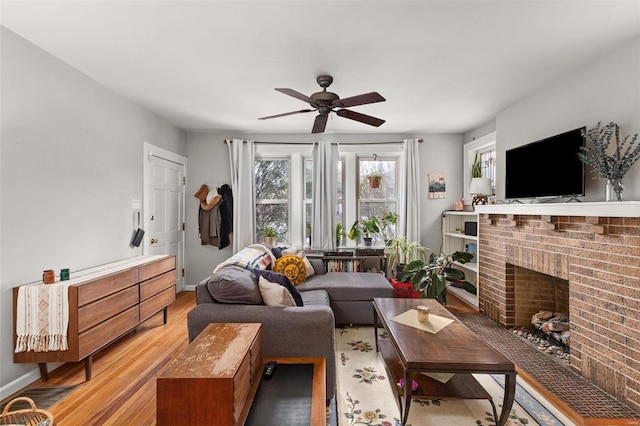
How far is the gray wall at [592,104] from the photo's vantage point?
2.24 metres

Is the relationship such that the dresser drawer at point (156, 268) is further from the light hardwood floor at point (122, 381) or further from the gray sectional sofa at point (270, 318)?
the gray sectional sofa at point (270, 318)

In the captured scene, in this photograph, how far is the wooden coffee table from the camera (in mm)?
1705

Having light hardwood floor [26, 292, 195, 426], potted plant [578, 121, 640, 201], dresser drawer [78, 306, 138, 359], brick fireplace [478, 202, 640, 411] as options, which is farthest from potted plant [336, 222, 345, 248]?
potted plant [578, 121, 640, 201]

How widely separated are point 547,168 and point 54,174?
4250 mm

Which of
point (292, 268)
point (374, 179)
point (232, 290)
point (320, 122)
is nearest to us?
point (232, 290)

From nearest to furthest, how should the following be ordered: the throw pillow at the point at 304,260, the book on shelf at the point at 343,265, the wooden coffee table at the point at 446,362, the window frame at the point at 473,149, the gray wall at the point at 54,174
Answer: the wooden coffee table at the point at 446,362 < the gray wall at the point at 54,174 < the throw pillow at the point at 304,260 < the window frame at the point at 473,149 < the book on shelf at the point at 343,265

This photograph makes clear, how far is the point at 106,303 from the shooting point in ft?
8.13

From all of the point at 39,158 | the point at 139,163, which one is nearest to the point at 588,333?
the point at 39,158

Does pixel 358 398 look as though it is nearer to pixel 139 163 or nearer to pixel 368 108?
pixel 368 108

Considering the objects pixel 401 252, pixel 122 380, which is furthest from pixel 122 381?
pixel 401 252

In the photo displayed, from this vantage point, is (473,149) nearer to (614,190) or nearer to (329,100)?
(614,190)

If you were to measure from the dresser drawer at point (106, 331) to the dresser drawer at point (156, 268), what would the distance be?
1.04 feet

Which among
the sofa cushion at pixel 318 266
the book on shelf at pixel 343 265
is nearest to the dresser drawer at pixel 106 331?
the sofa cushion at pixel 318 266

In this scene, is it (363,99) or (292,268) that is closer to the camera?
(363,99)
